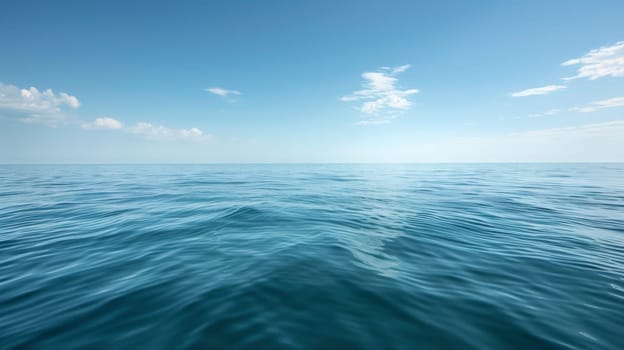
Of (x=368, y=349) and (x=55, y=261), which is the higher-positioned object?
(x=368, y=349)

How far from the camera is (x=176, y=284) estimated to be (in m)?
3.75

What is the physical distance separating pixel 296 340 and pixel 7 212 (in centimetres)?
1515

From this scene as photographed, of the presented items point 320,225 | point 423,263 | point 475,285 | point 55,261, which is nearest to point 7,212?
point 55,261

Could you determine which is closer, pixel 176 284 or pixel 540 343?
pixel 540 343

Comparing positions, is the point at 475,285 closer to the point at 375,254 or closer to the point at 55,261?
the point at 375,254

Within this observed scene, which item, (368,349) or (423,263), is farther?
(423,263)

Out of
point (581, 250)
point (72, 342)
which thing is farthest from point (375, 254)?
point (581, 250)

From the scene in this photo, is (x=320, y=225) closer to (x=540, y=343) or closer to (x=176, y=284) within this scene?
(x=176, y=284)

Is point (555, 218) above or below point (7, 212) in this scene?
above

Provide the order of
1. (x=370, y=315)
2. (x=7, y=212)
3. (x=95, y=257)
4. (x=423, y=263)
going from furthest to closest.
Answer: (x=7, y=212) → (x=95, y=257) → (x=423, y=263) → (x=370, y=315)

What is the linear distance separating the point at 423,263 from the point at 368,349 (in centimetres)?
288

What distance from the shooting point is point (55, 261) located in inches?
191

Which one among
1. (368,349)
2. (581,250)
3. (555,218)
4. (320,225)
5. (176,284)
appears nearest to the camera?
(368,349)

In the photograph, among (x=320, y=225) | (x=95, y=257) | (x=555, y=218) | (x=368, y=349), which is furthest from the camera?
(x=555, y=218)
